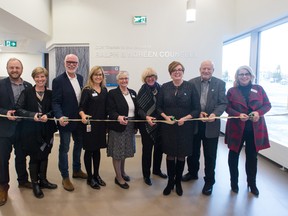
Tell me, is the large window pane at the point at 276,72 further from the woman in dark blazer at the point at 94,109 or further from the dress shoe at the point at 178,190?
the woman in dark blazer at the point at 94,109

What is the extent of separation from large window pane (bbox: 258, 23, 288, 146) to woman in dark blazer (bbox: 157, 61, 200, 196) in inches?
89.6

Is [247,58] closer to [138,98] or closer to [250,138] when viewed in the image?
[250,138]

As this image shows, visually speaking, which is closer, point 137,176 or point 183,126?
point 183,126

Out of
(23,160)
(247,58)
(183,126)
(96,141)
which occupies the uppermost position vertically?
(247,58)

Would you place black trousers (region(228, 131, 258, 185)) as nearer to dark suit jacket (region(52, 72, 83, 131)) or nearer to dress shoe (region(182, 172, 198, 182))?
dress shoe (region(182, 172, 198, 182))

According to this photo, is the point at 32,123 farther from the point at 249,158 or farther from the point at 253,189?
the point at 253,189

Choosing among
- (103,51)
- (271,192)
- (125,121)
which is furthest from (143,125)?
(103,51)

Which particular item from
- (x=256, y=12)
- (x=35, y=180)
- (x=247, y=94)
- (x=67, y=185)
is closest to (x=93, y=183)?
(x=67, y=185)

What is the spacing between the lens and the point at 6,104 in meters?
2.88

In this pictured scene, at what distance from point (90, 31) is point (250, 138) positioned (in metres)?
4.42

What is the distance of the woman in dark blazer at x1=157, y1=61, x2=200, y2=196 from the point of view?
9.52ft

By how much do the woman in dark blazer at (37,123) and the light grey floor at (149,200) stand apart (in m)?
0.28

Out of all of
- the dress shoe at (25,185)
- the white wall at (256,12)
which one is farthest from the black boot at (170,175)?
the white wall at (256,12)

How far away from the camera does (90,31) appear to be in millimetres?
5879
